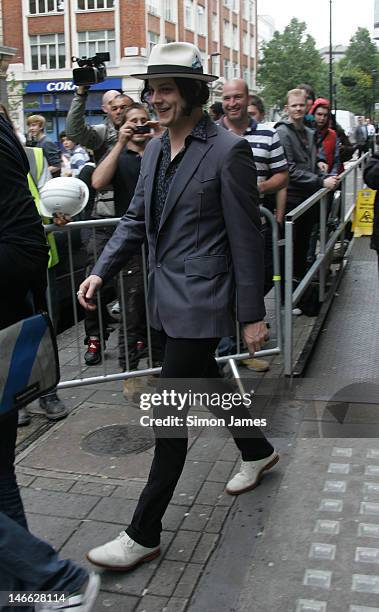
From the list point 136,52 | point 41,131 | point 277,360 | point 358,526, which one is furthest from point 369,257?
point 136,52

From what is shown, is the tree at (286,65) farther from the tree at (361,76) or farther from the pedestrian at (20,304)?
the pedestrian at (20,304)

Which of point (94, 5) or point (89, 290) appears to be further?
point (94, 5)

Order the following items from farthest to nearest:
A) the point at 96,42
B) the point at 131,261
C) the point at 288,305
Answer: the point at 96,42
the point at 131,261
the point at 288,305

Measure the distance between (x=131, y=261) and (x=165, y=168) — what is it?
224 cm

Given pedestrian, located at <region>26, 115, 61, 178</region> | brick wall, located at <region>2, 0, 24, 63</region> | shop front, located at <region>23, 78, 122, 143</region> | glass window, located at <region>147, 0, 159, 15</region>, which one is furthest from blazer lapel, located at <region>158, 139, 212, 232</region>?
brick wall, located at <region>2, 0, 24, 63</region>

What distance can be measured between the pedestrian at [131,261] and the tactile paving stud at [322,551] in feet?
7.28

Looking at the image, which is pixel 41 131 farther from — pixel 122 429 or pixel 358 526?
pixel 358 526

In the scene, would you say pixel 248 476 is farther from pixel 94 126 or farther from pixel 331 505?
pixel 94 126

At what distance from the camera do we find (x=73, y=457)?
425 centimetres

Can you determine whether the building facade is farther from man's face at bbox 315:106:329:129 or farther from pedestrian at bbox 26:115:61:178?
man's face at bbox 315:106:329:129

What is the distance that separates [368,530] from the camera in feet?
11.0

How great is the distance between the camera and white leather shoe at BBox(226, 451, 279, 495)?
12.3 ft

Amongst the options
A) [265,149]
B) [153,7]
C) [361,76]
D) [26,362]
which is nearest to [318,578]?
[26,362]

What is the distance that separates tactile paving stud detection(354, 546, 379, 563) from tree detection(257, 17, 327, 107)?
57.0 m
